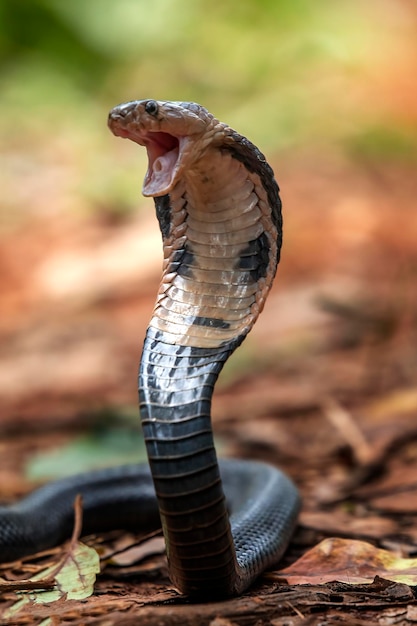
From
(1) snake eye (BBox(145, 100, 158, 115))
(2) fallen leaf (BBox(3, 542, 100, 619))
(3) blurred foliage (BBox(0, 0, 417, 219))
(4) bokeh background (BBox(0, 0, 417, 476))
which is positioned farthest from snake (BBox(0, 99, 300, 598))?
(3) blurred foliage (BBox(0, 0, 417, 219))

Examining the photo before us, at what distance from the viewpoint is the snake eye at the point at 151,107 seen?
298 cm

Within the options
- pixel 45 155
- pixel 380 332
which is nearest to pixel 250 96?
pixel 45 155

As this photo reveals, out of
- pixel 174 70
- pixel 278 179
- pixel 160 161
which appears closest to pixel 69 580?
pixel 160 161

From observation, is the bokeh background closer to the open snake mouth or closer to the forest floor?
the forest floor

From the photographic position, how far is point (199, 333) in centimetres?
312

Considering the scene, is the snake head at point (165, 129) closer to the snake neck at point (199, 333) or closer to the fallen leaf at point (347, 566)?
the snake neck at point (199, 333)

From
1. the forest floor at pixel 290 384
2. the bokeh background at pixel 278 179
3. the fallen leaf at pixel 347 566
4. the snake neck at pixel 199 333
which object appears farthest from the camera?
the bokeh background at pixel 278 179

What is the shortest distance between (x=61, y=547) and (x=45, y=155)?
1121cm

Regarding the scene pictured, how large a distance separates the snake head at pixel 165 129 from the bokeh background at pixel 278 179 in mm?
3327

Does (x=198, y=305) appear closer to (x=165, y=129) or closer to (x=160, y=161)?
(x=160, y=161)

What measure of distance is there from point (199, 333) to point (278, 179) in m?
10.7

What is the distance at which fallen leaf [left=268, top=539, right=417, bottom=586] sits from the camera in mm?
3422

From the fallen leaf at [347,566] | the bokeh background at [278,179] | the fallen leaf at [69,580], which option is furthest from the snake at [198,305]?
the bokeh background at [278,179]

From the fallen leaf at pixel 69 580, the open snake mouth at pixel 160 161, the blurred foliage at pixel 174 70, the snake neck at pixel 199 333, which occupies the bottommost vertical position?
the fallen leaf at pixel 69 580
